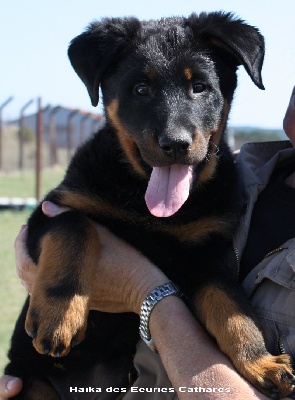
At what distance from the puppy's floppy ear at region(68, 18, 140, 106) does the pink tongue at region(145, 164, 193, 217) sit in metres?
0.48

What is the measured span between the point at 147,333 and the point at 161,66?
105cm

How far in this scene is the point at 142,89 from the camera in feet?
8.80

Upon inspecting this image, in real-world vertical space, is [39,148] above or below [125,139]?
below

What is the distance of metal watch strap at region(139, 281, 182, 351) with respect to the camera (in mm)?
2383

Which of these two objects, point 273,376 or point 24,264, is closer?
point 273,376

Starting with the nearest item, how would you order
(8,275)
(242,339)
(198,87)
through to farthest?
1. (242,339)
2. (198,87)
3. (8,275)

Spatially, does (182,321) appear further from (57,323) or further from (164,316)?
(57,323)

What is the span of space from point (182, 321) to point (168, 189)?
0.51 m

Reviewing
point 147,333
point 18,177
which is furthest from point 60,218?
point 18,177

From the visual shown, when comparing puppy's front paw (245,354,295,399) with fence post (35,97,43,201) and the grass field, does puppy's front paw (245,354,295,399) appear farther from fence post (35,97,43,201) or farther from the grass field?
fence post (35,97,43,201)

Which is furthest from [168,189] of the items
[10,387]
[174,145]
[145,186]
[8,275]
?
[8,275]

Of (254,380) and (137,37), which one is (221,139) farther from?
(254,380)

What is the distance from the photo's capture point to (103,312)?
272 cm

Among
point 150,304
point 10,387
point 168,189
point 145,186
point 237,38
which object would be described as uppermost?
point 237,38
